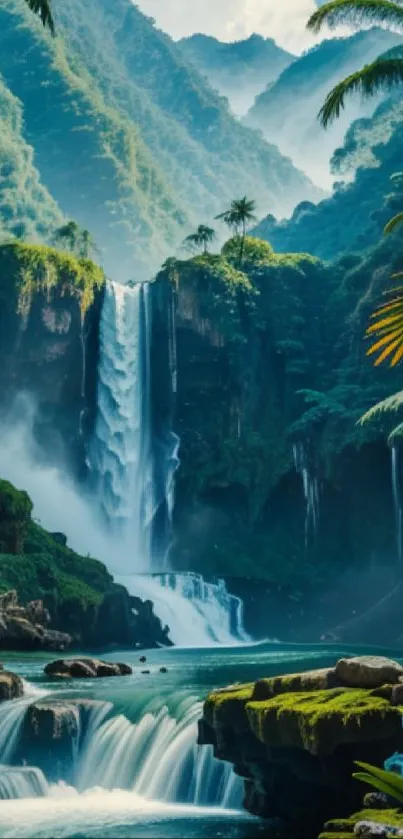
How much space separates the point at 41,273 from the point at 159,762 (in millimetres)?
41616

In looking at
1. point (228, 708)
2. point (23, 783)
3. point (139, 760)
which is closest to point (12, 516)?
point (23, 783)

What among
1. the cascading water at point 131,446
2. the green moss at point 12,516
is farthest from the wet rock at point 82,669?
the cascading water at point 131,446

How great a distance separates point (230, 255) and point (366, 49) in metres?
142

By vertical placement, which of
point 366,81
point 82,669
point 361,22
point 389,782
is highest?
point 361,22

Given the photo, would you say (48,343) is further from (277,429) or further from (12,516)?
(12,516)

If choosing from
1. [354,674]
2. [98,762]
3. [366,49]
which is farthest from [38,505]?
[366,49]

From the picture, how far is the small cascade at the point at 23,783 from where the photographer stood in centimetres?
1805

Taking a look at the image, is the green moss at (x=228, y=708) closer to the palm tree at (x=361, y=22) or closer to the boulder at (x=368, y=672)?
the boulder at (x=368, y=672)

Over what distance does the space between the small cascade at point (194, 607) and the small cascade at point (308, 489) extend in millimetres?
7603

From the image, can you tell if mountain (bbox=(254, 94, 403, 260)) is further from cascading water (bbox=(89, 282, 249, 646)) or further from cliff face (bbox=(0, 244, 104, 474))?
cliff face (bbox=(0, 244, 104, 474))

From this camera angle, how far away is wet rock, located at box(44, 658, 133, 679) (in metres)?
26.5

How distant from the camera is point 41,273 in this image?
5600 cm

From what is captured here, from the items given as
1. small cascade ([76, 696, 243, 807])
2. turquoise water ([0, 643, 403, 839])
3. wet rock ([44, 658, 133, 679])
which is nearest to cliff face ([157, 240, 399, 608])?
wet rock ([44, 658, 133, 679])

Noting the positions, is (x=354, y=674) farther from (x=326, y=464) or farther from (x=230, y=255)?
(x=230, y=255)
